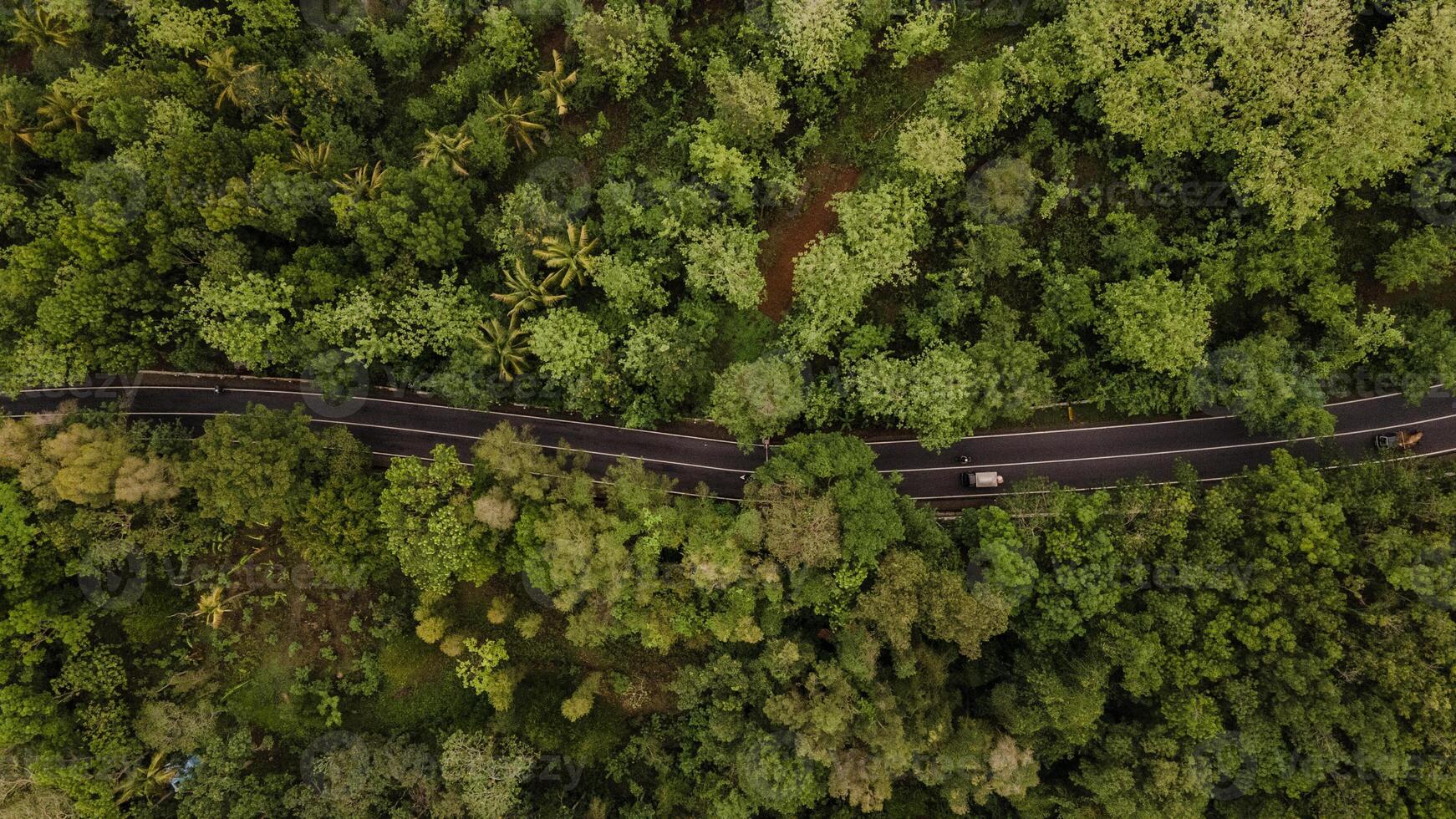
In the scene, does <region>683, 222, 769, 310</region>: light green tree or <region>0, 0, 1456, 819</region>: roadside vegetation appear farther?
<region>683, 222, 769, 310</region>: light green tree

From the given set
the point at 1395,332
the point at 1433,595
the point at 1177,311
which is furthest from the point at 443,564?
the point at 1395,332

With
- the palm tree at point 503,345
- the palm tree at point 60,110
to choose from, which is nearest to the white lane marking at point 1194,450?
the palm tree at point 503,345

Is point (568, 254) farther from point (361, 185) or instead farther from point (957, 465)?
point (957, 465)

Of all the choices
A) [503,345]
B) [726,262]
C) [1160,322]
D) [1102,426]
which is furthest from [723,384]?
[1160,322]

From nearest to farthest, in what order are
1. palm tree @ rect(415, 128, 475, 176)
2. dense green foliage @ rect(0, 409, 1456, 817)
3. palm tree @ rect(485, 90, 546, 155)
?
dense green foliage @ rect(0, 409, 1456, 817), palm tree @ rect(415, 128, 475, 176), palm tree @ rect(485, 90, 546, 155)

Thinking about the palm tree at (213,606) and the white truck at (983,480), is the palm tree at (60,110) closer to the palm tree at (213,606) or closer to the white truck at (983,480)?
the palm tree at (213,606)

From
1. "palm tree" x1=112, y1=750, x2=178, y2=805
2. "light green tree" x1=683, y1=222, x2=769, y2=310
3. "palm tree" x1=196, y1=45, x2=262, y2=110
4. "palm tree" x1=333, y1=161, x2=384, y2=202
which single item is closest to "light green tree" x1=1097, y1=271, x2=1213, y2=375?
"light green tree" x1=683, y1=222, x2=769, y2=310

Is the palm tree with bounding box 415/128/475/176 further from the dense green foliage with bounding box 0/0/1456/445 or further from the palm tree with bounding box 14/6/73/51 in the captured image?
the palm tree with bounding box 14/6/73/51
